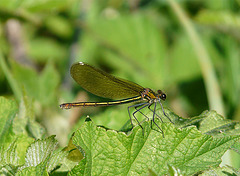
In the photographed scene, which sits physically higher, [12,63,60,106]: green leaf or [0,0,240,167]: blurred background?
[0,0,240,167]: blurred background

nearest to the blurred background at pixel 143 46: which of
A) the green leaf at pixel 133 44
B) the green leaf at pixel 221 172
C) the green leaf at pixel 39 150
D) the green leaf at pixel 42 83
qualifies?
the green leaf at pixel 133 44

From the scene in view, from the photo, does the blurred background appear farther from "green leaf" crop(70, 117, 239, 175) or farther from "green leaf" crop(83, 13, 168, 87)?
"green leaf" crop(70, 117, 239, 175)

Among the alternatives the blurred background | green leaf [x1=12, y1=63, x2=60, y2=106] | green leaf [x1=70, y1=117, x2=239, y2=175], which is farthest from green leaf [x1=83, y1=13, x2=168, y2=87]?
green leaf [x1=70, y1=117, x2=239, y2=175]

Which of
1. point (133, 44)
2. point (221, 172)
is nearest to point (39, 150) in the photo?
point (221, 172)

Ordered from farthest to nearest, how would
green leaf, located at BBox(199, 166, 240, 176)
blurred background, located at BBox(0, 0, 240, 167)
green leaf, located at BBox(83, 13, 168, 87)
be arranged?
green leaf, located at BBox(83, 13, 168, 87) < blurred background, located at BBox(0, 0, 240, 167) < green leaf, located at BBox(199, 166, 240, 176)

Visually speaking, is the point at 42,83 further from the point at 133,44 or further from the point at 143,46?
the point at 143,46

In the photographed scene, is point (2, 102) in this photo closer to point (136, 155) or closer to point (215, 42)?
point (136, 155)

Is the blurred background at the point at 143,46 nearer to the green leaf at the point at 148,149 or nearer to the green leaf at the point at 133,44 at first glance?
the green leaf at the point at 133,44

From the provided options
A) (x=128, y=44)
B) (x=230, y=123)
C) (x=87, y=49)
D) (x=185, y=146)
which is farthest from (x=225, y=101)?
(x=185, y=146)
